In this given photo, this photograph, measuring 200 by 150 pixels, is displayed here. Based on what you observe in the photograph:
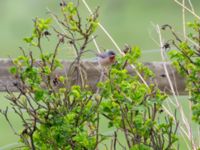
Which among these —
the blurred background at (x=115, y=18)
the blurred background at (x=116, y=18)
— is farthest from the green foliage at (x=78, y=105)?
the blurred background at (x=115, y=18)

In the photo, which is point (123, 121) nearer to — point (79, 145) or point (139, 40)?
point (79, 145)

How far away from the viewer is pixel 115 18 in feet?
18.0

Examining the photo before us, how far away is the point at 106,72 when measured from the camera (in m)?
1.51

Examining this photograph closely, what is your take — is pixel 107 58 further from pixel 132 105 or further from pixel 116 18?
pixel 116 18

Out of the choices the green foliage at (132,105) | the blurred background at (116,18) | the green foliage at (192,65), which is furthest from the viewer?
the blurred background at (116,18)

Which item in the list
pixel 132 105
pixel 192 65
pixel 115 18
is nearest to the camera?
pixel 132 105

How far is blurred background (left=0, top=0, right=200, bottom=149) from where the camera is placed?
15.9 ft

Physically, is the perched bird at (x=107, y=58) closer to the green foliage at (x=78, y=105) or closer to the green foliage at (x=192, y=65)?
the green foliage at (x=78, y=105)

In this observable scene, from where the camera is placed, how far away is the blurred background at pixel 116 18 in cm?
484

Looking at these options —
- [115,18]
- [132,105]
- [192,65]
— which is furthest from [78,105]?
[115,18]

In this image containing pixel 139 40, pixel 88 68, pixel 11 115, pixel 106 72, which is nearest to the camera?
pixel 106 72

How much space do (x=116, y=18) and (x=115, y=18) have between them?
0.05 ft

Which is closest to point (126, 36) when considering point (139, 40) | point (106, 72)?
point (139, 40)

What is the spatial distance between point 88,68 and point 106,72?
698 millimetres
